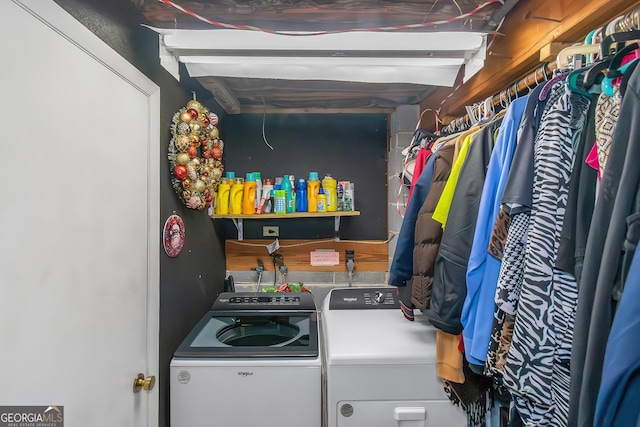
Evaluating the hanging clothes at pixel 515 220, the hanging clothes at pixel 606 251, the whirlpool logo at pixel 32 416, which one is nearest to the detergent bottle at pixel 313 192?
the hanging clothes at pixel 515 220

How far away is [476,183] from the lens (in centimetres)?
104

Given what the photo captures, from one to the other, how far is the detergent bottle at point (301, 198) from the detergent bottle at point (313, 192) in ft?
0.08

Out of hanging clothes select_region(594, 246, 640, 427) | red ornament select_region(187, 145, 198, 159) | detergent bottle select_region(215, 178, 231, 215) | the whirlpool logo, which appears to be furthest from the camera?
detergent bottle select_region(215, 178, 231, 215)

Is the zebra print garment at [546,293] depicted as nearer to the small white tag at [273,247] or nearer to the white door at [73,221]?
the white door at [73,221]

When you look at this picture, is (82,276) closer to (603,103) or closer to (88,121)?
(88,121)

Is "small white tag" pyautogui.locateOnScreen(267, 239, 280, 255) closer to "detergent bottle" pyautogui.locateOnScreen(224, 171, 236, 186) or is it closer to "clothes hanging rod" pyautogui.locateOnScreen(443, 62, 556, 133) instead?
"detergent bottle" pyautogui.locateOnScreen(224, 171, 236, 186)

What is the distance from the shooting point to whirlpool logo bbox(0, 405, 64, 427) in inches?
30.2

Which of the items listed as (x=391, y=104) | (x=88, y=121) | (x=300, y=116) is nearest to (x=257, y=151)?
(x=300, y=116)

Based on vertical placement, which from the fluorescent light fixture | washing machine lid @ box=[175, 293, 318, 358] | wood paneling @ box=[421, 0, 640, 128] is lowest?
washing machine lid @ box=[175, 293, 318, 358]

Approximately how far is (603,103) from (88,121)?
135 centimetres

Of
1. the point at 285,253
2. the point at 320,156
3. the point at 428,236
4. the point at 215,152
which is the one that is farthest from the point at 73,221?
the point at 320,156

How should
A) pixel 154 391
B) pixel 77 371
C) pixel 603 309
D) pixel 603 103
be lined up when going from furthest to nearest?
pixel 154 391, pixel 77 371, pixel 603 103, pixel 603 309

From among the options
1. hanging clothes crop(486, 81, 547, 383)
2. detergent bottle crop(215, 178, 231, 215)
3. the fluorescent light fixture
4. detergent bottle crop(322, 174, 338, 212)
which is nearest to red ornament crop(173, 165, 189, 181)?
the fluorescent light fixture

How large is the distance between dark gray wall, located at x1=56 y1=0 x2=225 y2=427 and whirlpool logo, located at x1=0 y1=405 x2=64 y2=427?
59 cm
